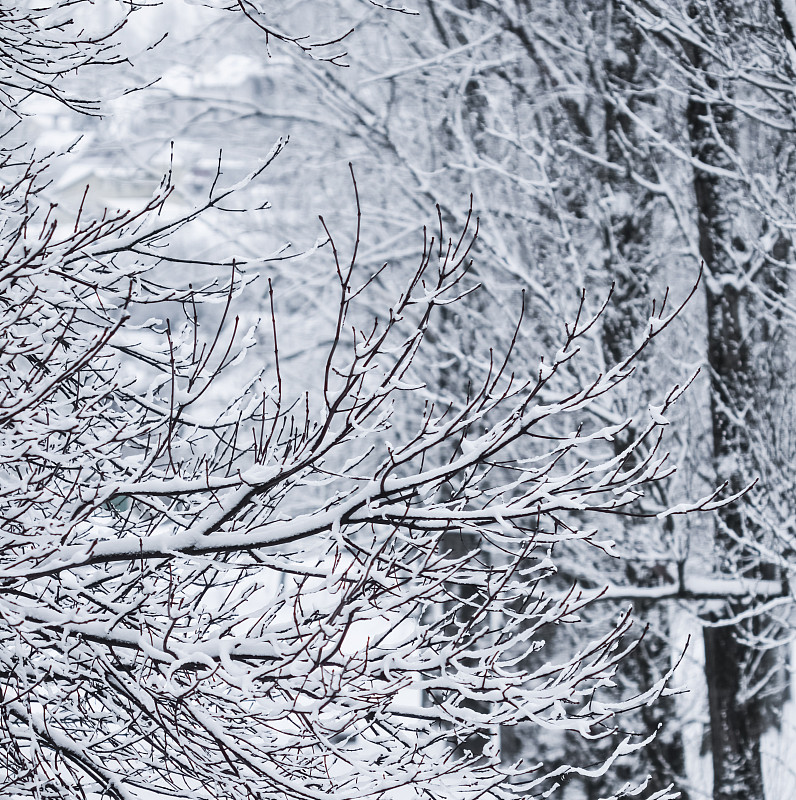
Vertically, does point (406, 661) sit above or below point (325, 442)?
below

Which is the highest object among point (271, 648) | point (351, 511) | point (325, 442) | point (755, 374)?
point (755, 374)

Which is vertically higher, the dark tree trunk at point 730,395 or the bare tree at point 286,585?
the dark tree trunk at point 730,395

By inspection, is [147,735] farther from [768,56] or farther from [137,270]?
[768,56]

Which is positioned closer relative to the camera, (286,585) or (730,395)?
(286,585)

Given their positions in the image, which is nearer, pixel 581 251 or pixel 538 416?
pixel 538 416

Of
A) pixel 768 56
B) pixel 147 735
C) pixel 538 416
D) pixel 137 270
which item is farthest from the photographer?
pixel 768 56

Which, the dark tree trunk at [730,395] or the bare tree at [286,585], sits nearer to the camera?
the bare tree at [286,585]

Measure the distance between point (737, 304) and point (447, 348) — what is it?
242cm

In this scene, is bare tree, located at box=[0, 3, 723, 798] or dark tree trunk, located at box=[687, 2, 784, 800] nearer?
bare tree, located at box=[0, 3, 723, 798]

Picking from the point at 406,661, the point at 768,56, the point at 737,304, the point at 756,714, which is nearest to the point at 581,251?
the point at 737,304

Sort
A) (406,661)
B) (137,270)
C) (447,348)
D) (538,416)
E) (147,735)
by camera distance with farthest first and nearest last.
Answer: (447,348) < (137,270) < (147,735) < (406,661) < (538,416)

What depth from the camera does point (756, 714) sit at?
8.30 m

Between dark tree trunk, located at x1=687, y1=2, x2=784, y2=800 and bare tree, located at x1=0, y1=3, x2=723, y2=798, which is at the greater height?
dark tree trunk, located at x1=687, y1=2, x2=784, y2=800

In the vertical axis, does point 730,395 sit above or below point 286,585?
above
